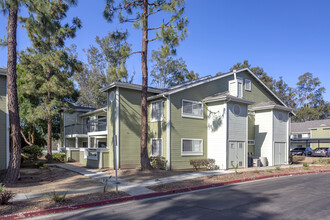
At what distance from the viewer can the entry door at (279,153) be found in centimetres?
2086

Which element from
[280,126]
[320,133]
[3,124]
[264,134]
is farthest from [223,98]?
[320,133]

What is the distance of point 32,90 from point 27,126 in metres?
7.49

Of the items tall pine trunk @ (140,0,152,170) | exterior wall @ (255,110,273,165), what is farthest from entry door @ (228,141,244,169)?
tall pine trunk @ (140,0,152,170)

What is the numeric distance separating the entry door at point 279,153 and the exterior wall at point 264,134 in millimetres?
654

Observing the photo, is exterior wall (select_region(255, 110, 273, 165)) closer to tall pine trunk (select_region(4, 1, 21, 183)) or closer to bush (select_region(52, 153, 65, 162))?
tall pine trunk (select_region(4, 1, 21, 183))

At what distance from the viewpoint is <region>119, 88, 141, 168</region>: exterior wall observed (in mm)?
17797

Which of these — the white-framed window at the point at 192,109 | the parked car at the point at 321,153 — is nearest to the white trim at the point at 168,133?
the white-framed window at the point at 192,109

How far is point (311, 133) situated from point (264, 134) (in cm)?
3070

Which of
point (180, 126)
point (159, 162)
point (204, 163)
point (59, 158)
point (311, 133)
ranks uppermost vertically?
point (180, 126)

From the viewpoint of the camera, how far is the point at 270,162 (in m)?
20.4

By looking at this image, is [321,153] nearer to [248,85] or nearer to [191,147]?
[248,85]

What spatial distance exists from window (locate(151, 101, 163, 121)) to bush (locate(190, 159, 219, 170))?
388 cm

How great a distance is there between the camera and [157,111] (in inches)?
731

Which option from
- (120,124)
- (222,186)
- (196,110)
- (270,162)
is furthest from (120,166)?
(270,162)
